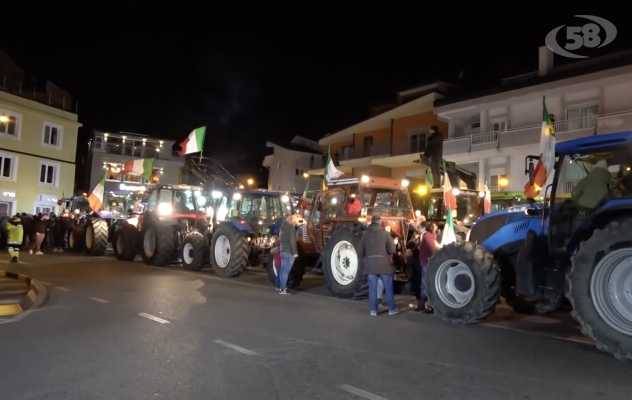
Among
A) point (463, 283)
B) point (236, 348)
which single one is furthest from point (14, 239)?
point (463, 283)

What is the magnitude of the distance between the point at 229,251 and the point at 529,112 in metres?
16.1

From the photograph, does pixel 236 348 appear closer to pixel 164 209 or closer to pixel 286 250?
pixel 286 250

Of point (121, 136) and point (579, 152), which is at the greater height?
point (121, 136)

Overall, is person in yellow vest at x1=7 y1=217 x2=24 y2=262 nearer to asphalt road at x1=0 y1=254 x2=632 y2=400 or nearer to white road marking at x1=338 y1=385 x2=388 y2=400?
asphalt road at x1=0 y1=254 x2=632 y2=400

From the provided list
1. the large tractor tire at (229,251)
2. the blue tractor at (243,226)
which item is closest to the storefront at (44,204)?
the blue tractor at (243,226)

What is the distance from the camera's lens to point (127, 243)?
19.7 m

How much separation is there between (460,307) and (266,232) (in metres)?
8.15

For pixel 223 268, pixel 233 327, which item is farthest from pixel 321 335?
pixel 223 268

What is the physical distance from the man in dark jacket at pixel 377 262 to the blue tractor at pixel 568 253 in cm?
80

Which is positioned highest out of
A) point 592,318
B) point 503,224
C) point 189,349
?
point 503,224

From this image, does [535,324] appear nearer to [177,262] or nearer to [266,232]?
[266,232]

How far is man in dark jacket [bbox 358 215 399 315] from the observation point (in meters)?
9.52

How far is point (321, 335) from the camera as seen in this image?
7727 millimetres

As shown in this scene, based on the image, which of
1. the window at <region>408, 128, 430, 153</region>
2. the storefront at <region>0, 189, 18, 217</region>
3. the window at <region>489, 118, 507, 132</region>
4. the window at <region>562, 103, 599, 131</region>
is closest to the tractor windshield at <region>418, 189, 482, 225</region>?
the window at <region>562, 103, 599, 131</region>
